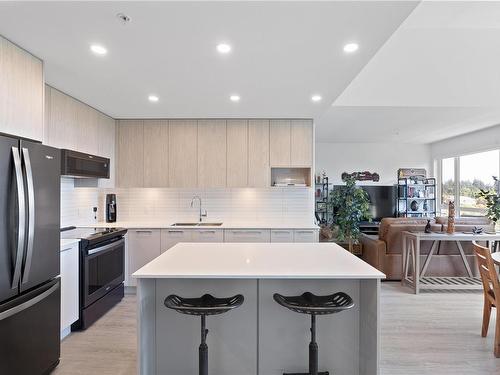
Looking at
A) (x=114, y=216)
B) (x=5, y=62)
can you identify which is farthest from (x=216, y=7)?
(x=114, y=216)

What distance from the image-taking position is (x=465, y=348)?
9.53ft

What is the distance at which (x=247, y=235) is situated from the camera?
450 cm

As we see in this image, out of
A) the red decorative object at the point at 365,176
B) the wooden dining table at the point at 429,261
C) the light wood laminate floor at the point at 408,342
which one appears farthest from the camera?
the red decorative object at the point at 365,176

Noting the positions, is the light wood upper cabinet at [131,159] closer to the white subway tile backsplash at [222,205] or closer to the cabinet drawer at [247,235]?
the white subway tile backsplash at [222,205]

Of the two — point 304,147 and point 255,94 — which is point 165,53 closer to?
point 255,94

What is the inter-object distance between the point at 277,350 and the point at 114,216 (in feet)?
11.6

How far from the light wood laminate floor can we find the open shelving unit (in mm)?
3949

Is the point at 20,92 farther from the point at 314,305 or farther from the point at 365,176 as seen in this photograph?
the point at 365,176

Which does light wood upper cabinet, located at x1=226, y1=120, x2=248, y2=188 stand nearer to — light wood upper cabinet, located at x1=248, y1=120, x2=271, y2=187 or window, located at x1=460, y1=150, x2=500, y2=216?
light wood upper cabinet, located at x1=248, y1=120, x2=271, y2=187

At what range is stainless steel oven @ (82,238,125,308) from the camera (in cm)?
334

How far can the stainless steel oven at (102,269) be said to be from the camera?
3.34 metres

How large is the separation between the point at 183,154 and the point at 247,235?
5.26 ft

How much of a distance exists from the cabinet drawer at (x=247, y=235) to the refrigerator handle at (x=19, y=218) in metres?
2.69

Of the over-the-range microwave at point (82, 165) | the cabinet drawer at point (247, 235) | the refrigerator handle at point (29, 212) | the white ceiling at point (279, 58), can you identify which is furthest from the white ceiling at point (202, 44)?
the cabinet drawer at point (247, 235)
